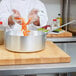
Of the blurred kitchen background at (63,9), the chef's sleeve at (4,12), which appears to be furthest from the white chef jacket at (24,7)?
the blurred kitchen background at (63,9)

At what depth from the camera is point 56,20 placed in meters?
2.03

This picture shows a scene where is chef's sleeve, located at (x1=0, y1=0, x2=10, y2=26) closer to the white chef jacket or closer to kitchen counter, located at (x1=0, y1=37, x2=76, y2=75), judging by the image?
the white chef jacket

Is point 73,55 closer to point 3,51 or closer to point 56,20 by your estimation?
point 3,51

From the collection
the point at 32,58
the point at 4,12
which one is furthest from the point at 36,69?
the point at 4,12

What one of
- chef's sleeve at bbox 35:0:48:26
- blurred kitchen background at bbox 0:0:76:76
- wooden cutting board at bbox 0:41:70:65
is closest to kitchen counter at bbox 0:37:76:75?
wooden cutting board at bbox 0:41:70:65

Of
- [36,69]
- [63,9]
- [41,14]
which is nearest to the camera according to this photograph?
[36,69]

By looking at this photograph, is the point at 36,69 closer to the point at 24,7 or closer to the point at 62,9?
the point at 24,7

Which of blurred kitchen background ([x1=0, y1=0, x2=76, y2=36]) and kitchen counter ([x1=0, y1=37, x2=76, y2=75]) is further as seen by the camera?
blurred kitchen background ([x1=0, y1=0, x2=76, y2=36])

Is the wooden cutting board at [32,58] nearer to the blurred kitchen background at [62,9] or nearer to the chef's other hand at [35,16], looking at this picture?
Result: the chef's other hand at [35,16]

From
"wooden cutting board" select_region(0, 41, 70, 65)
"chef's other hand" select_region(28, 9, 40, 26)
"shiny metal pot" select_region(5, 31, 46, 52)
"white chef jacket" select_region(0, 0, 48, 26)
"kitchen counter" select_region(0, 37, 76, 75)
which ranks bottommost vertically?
"kitchen counter" select_region(0, 37, 76, 75)

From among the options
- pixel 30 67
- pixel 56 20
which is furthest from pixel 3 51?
pixel 56 20

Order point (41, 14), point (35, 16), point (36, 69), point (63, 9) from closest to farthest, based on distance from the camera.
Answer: point (36, 69), point (35, 16), point (41, 14), point (63, 9)

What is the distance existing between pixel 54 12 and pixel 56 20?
0.72ft

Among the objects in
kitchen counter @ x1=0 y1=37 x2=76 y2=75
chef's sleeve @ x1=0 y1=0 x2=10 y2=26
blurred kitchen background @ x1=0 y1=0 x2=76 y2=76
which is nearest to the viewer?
kitchen counter @ x1=0 y1=37 x2=76 y2=75
